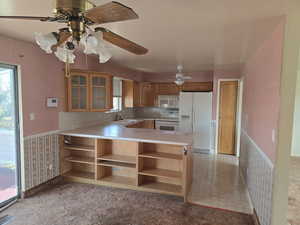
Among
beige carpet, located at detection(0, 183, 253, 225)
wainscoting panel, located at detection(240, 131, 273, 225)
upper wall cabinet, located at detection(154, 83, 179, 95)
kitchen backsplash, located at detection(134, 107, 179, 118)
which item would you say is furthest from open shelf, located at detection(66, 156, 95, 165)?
upper wall cabinet, located at detection(154, 83, 179, 95)

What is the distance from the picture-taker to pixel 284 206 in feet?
5.79

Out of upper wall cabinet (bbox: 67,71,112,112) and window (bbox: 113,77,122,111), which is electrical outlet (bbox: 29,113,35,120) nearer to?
upper wall cabinet (bbox: 67,71,112,112)

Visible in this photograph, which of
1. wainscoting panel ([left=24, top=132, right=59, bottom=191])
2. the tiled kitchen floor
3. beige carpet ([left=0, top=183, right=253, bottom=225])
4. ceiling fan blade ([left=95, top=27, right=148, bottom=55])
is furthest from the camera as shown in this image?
wainscoting panel ([left=24, top=132, right=59, bottom=191])

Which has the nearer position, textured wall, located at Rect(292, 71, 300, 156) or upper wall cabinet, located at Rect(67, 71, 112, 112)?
upper wall cabinet, located at Rect(67, 71, 112, 112)

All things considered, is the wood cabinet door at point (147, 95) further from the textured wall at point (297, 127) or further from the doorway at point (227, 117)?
the textured wall at point (297, 127)

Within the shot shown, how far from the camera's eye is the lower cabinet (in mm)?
2984

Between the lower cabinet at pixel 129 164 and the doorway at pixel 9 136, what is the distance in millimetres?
766

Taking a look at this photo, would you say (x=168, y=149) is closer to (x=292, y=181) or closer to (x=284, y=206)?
(x=284, y=206)

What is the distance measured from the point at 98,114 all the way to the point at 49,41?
10.7ft

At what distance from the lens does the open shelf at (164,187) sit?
2.92 m

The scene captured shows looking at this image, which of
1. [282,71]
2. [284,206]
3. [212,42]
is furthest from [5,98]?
[284,206]

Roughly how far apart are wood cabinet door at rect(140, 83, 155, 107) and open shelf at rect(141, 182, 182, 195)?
11.2 feet

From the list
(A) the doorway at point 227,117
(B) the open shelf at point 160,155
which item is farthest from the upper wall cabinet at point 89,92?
(A) the doorway at point 227,117

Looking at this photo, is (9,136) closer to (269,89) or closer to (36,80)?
(36,80)
